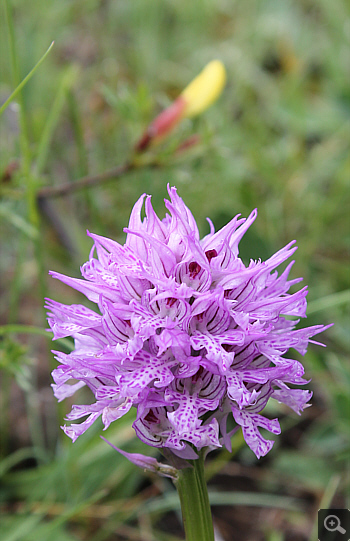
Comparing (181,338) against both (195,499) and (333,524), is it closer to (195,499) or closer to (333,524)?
(195,499)

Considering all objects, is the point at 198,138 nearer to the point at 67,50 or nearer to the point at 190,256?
the point at 190,256

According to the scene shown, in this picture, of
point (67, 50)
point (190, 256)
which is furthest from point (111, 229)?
point (190, 256)

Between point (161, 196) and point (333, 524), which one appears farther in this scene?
point (161, 196)

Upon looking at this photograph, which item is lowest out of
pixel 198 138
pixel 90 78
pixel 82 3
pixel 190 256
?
pixel 190 256

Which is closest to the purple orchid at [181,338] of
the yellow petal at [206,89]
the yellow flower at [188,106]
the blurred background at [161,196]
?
the blurred background at [161,196]

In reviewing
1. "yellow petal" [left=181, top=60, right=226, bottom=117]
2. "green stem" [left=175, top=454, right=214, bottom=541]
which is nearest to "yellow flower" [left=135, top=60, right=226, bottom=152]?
"yellow petal" [left=181, top=60, right=226, bottom=117]

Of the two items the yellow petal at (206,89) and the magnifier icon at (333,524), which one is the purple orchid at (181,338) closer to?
the magnifier icon at (333,524)

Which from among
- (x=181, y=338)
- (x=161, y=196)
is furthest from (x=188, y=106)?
(x=181, y=338)
